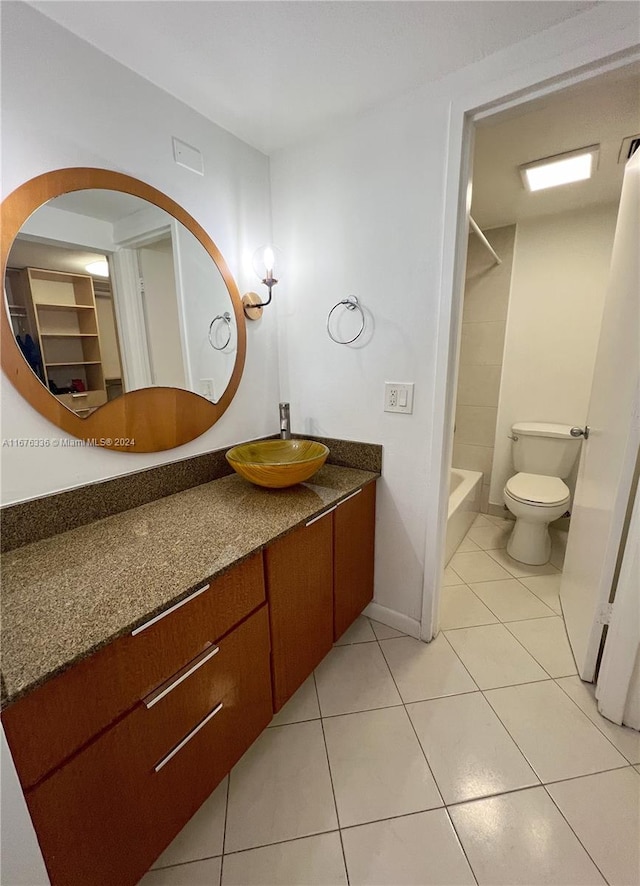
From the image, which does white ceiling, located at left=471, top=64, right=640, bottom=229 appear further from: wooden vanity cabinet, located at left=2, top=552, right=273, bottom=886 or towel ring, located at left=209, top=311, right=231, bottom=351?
wooden vanity cabinet, located at left=2, top=552, right=273, bottom=886

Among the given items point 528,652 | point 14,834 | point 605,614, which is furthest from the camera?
Result: point 528,652

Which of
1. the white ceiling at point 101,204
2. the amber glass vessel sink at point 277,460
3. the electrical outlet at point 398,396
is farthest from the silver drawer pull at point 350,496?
the white ceiling at point 101,204

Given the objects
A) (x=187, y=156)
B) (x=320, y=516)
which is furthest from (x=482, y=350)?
(x=187, y=156)

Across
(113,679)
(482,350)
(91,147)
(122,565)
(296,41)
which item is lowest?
(113,679)

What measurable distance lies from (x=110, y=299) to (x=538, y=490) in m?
2.36

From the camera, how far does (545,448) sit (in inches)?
93.7

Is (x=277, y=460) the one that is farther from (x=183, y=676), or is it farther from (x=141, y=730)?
(x=141, y=730)

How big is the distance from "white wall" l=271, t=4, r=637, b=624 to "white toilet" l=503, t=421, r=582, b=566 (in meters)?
0.93

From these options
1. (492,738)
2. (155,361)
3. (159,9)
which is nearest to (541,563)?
Result: (492,738)

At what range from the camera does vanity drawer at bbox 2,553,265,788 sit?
59 cm

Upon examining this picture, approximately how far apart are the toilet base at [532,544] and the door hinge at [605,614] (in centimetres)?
89

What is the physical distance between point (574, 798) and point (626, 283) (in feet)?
5.65

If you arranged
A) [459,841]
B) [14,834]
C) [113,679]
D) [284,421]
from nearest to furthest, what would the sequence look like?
[14,834]
[113,679]
[459,841]
[284,421]

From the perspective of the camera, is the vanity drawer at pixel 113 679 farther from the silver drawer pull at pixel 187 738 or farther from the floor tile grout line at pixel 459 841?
the floor tile grout line at pixel 459 841
